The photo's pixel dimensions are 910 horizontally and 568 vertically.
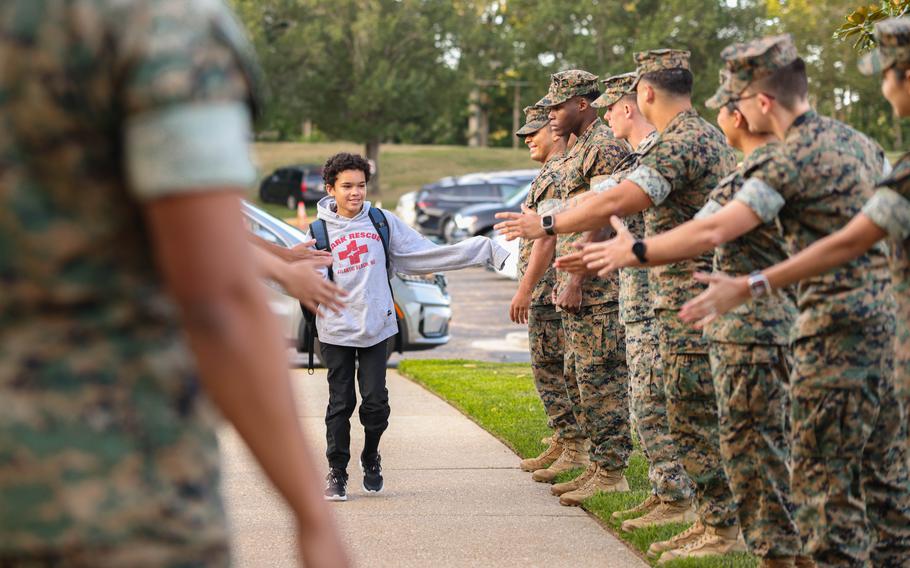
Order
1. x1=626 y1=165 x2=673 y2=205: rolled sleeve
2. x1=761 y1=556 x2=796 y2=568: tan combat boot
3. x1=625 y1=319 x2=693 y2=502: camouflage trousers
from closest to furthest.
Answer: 1. x1=761 y1=556 x2=796 y2=568: tan combat boot
2. x1=626 y1=165 x2=673 y2=205: rolled sleeve
3. x1=625 y1=319 x2=693 y2=502: camouflage trousers

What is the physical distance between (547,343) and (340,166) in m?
1.88

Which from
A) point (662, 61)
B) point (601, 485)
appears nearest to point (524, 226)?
point (662, 61)

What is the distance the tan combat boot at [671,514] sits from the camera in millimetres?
6883

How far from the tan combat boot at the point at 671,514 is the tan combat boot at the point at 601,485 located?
73 centimetres

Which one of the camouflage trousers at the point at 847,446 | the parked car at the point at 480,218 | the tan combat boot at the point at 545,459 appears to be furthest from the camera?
the parked car at the point at 480,218

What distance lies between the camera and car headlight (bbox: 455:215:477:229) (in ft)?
100.0

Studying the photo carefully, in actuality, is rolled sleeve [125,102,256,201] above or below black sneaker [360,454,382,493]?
above

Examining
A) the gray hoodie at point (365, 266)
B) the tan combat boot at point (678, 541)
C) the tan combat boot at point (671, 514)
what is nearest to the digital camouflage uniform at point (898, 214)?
the tan combat boot at point (678, 541)

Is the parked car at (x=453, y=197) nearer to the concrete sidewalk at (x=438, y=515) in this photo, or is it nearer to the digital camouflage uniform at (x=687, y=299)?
the concrete sidewalk at (x=438, y=515)

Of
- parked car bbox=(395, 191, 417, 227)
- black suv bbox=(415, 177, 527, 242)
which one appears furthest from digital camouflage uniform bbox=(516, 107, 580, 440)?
parked car bbox=(395, 191, 417, 227)

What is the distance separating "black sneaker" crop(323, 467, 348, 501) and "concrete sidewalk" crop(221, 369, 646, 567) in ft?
0.24

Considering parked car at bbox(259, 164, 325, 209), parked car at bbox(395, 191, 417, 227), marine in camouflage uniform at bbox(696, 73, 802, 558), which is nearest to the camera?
marine in camouflage uniform at bbox(696, 73, 802, 558)

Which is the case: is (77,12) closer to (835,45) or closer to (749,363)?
(749,363)

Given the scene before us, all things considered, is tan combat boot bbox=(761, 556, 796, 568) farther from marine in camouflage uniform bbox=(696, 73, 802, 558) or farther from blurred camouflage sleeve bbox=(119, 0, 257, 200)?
blurred camouflage sleeve bbox=(119, 0, 257, 200)
